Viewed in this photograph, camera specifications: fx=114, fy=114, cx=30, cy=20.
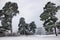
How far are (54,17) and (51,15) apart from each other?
0.34m

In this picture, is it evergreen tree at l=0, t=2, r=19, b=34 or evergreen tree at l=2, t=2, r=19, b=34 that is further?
evergreen tree at l=2, t=2, r=19, b=34

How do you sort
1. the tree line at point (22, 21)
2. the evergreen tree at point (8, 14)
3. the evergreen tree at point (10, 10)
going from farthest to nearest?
the evergreen tree at point (10, 10), the evergreen tree at point (8, 14), the tree line at point (22, 21)

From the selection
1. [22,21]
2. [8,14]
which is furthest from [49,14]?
[22,21]

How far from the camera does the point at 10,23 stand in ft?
43.8

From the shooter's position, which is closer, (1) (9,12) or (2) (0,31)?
(2) (0,31)

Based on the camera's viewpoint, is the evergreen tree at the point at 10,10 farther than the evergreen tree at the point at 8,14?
Yes

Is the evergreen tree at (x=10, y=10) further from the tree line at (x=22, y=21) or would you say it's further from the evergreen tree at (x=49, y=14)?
the evergreen tree at (x=49, y=14)

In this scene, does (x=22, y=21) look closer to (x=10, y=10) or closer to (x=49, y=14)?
(x=10, y=10)

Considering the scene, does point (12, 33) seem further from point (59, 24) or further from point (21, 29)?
point (59, 24)

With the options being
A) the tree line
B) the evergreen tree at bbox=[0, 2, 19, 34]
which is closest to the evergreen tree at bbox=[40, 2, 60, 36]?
the tree line

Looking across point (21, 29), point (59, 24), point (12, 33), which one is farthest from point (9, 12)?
point (59, 24)

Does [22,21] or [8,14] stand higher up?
[8,14]

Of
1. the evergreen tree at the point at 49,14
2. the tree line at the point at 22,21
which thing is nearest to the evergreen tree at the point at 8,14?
the tree line at the point at 22,21

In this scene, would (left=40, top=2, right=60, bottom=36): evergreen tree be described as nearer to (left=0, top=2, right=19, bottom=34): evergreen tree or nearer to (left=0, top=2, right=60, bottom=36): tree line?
(left=0, top=2, right=60, bottom=36): tree line
